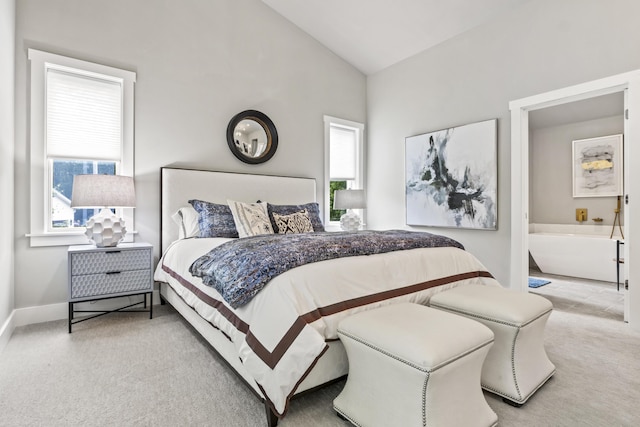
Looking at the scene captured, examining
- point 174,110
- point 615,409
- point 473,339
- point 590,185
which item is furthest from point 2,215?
point 590,185

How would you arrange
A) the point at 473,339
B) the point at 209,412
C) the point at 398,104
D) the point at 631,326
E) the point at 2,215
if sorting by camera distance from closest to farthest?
the point at 473,339, the point at 209,412, the point at 2,215, the point at 631,326, the point at 398,104

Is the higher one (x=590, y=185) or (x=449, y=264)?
(x=590, y=185)

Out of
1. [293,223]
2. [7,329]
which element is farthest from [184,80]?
[7,329]

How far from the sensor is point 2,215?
2.47m

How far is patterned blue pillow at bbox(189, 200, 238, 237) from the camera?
3.22 metres

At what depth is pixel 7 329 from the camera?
8.39 ft

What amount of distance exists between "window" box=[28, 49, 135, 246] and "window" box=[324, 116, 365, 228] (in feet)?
8.58

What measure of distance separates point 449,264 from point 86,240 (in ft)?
10.8

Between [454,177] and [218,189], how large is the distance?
9.54 ft

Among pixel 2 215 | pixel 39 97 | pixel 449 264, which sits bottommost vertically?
pixel 449 264

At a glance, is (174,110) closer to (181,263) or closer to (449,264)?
(181,263)

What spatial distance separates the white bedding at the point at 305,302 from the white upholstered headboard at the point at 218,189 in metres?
1.27

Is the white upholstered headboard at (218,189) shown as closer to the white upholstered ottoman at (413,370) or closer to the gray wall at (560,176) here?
the white upholstered ottoman at (413,370)

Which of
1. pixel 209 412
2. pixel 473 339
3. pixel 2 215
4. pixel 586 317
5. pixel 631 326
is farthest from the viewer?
pixel 586 317
